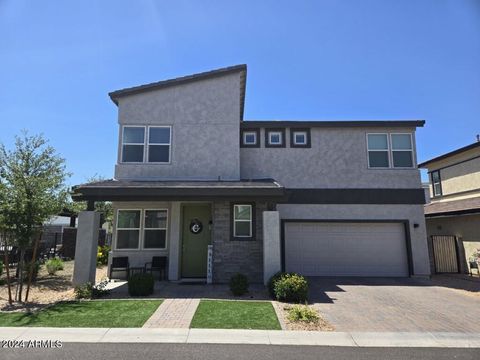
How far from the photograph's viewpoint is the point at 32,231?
9.77 meters

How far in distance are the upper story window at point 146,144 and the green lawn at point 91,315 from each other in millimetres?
6439

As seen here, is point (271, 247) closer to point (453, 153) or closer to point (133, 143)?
point (133, 143)

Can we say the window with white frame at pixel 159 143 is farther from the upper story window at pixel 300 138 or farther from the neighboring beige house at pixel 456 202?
the neighboring beige house at pixel 456 202

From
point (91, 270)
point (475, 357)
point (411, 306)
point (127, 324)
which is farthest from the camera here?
point (91, 270)

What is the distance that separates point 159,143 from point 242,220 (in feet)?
16.2

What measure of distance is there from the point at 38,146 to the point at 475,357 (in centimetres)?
1696

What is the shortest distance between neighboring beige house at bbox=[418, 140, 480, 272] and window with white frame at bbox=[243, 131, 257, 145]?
1069 cm

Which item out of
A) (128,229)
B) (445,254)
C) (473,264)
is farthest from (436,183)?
(128,229)

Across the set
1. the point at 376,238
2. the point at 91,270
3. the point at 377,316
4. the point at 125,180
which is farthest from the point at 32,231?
the point at 376,238

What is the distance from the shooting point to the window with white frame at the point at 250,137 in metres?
15.5

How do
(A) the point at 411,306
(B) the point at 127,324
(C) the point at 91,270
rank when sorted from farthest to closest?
(C) the point at 91,270, (A) the point at 411,306, (B) the point at 127,324

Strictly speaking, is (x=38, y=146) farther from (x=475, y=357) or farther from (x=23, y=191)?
(x=475, y=357)

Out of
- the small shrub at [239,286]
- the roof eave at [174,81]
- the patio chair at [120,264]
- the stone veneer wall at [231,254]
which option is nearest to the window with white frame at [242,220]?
the stone veneer wall at [231,254]

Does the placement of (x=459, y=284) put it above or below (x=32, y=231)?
below
